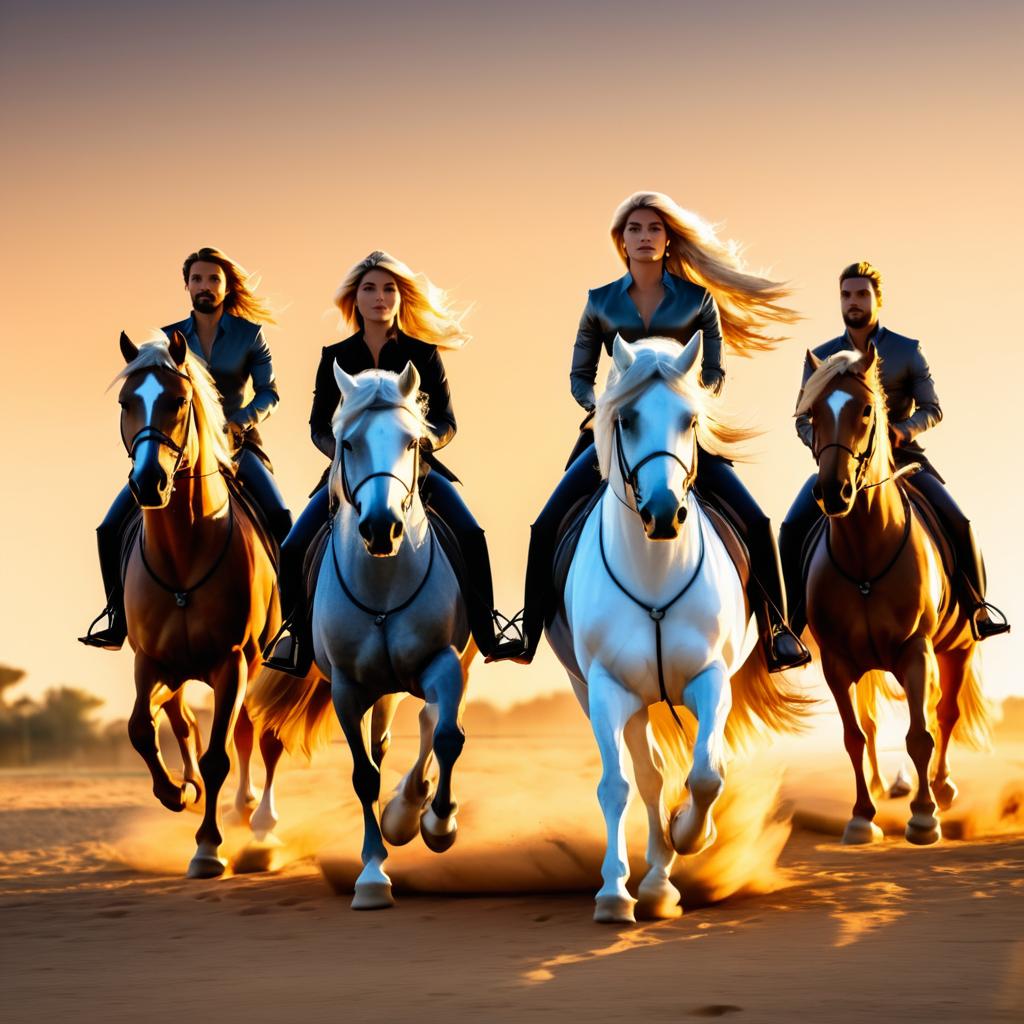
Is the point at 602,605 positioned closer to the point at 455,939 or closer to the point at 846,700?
the point at 455,939

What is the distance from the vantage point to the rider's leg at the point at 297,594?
9.52 metres

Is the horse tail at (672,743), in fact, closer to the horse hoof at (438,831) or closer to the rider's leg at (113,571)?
the horse hoof at (438,831)

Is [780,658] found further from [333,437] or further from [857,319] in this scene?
[857,319]

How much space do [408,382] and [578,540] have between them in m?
1.25

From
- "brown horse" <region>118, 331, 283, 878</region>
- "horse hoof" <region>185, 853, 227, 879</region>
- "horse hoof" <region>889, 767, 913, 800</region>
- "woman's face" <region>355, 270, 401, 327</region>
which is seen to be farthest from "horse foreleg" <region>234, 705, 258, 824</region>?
"horse hoof" <region>889, 767, 913, 800</region>

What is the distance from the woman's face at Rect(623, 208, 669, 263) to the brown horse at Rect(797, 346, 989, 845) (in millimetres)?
1542

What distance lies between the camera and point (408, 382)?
339 inches

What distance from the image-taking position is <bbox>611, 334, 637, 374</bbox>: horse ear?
780 cm

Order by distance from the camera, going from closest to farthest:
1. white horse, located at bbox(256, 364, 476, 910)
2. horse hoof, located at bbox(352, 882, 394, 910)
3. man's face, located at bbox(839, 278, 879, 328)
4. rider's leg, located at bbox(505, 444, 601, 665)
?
white horse, located at bbox(256, 364, 476, 910) < horse hoof, located at bbox(352, 882, 394, 910) < rider's leg, located at bbox(505, 444, 601, 665) < man's face, located at bbox(839, 278, 879, 328)

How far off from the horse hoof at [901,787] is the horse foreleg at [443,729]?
556 centimetres

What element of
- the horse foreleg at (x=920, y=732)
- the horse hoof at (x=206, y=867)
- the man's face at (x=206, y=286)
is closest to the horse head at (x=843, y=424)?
the horse foreleg at (x=920, y=732)

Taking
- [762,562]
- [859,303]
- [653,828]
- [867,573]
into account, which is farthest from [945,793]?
[653,828]

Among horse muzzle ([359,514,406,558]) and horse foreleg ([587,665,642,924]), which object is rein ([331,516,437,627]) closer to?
horse muzzle ([359,514,406,558])

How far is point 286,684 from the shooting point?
37.1 ft
